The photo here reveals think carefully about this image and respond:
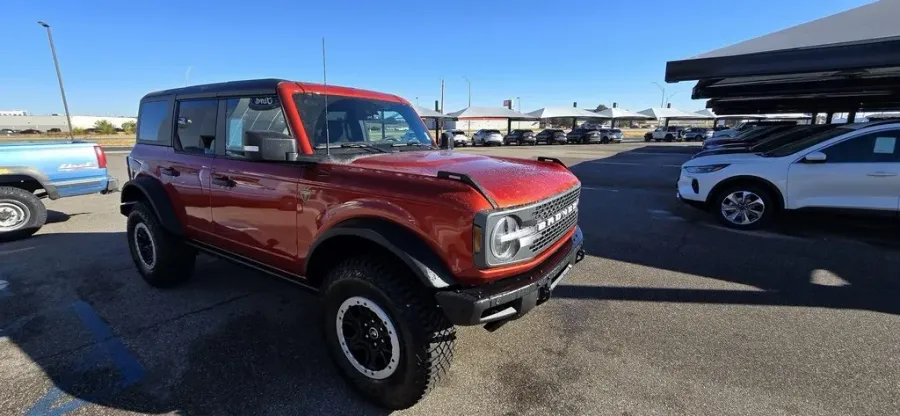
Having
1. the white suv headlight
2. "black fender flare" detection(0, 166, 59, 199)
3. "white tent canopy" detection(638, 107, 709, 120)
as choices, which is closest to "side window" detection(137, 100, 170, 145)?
"black fender flare" detection(0, 166, 59, 199)

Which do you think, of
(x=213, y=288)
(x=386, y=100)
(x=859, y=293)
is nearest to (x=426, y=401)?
(x=386, y=100)

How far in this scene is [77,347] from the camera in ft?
10.3

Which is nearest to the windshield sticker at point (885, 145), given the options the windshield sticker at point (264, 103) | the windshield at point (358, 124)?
the windshield at point (358, 124)

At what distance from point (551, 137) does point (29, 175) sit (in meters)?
37.4

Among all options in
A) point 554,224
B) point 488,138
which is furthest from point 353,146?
point 488,138

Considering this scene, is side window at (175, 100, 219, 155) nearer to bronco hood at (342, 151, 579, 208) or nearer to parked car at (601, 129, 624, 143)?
bronco hood at (342, 151, 579, 208)

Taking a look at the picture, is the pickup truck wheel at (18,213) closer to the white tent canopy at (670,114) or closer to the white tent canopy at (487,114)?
the white tent canopy at (487,114)

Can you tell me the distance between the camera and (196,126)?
3.71 metres

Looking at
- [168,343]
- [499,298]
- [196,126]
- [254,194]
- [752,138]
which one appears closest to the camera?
[499,298]

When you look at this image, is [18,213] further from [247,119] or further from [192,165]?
[247,119]

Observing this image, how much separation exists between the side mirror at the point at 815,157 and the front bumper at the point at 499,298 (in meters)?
5.77

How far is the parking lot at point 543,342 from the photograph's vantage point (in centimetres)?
257

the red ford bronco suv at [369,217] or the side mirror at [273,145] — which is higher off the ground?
the side mirror at [273,145]

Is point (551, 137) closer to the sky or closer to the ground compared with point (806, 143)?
closer to the ground
